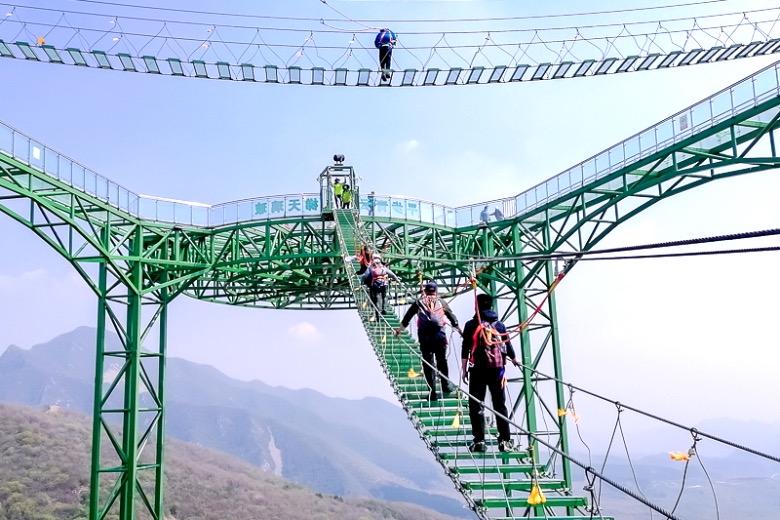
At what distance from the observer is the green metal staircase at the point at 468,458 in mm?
10828

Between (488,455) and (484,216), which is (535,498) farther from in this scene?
(484,216)

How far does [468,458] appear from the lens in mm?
11977

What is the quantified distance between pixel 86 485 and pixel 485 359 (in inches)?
3896

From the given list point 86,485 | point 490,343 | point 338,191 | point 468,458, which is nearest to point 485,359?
point 490,343

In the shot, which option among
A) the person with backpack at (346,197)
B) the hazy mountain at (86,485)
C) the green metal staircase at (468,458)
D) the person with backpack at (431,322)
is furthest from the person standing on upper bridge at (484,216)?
the hazy mountain at (86,485)

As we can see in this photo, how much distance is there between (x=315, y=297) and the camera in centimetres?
→ 3478

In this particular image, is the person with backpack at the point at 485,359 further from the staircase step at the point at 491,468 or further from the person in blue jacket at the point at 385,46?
the person in blue jacket at the point at 385,46

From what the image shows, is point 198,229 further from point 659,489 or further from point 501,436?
point 659,489

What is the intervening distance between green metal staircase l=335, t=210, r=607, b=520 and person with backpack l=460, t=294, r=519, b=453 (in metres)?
0.26

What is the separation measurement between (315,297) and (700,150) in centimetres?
1703

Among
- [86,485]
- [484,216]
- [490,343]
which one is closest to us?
[490,343]

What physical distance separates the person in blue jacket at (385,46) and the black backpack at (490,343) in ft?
50.7

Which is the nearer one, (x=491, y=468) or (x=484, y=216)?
(x=491, y=468)

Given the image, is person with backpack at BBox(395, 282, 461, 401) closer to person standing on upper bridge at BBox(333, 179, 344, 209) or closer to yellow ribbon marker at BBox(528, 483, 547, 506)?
yellow ribbon marker at BBox(528, 483, 547, 506)
